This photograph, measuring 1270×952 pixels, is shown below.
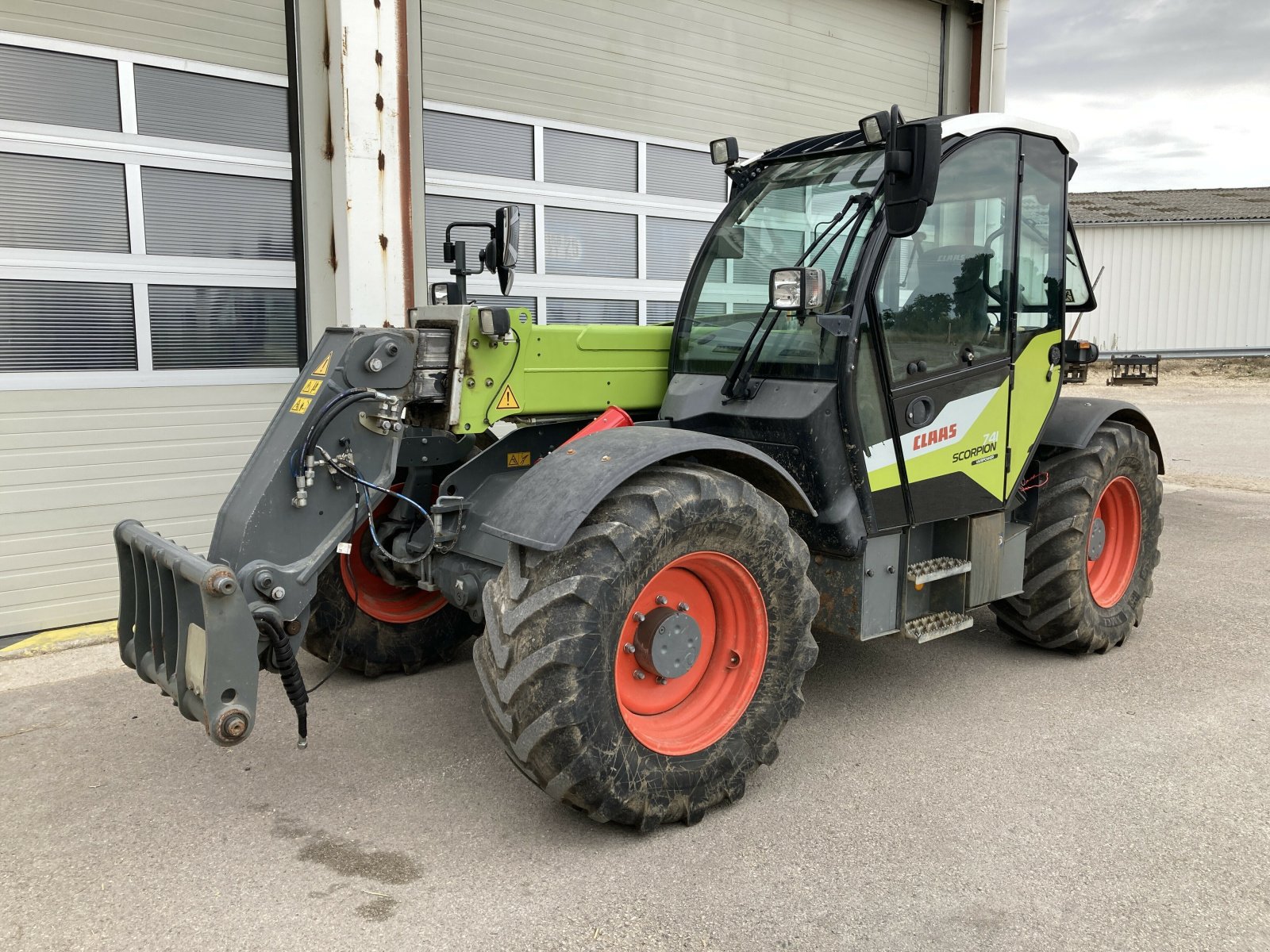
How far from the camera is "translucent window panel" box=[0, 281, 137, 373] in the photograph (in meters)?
5.58

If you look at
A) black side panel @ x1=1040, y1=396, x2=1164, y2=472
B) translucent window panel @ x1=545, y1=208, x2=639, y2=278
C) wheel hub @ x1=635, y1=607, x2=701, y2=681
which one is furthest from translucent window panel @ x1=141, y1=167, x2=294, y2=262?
black side panel @ x1=1040, y1=396, x2=1164, y2=472

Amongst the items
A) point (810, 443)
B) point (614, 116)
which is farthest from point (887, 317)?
point (614, 116)

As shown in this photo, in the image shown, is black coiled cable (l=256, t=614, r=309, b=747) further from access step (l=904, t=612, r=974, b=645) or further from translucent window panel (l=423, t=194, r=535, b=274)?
translucent window panel (l=423, t=194, r=535, b=274)

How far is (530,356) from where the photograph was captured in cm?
406

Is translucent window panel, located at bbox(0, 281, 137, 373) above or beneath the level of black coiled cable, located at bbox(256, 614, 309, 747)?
above

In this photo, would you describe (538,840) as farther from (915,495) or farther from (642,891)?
(915,495)

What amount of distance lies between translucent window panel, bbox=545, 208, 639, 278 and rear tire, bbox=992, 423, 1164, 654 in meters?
3.92

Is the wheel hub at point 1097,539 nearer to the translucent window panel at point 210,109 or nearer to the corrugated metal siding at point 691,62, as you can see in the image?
the corrugated metal siding at point 691,62

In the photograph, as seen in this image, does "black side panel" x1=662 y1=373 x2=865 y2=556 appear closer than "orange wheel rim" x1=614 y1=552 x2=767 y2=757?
No

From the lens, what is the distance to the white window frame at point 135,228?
220 inches

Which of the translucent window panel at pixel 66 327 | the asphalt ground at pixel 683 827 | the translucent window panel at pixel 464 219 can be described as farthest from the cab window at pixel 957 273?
the translucent window panel at pixel 66 327

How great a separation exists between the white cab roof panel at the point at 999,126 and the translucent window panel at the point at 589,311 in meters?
3.78

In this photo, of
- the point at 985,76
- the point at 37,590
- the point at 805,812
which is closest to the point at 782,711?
the point at 805,812

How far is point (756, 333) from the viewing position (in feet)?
13.2
